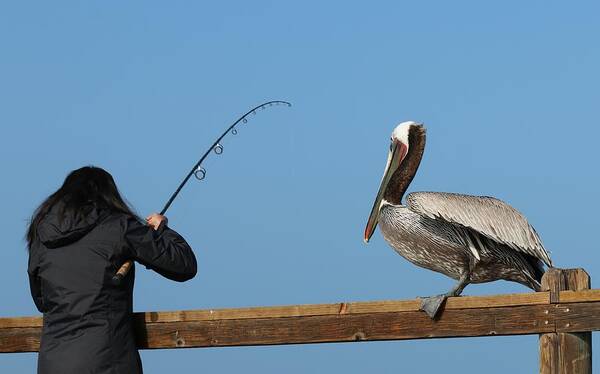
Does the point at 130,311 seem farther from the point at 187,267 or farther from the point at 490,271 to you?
the point at 490,271

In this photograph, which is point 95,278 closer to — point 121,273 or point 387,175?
point 121,273

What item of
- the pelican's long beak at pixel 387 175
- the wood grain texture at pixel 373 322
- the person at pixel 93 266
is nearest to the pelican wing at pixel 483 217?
the pelican's long beak at pixel 387 175

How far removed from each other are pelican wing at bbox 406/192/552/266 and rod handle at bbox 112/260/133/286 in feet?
8.37

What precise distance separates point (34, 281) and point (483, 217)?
10.3ft

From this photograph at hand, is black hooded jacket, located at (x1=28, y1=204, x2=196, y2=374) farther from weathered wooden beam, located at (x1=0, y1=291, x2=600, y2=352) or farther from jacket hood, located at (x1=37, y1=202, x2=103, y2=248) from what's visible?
weathered wooden beam, located at (x1=0, y1=291, x2=600, y2=352)

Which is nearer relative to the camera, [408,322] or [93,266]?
[93,266]

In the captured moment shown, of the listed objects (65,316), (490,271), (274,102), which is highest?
(274,102)

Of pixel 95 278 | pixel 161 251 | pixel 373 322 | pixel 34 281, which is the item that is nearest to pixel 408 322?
pixel 373 322

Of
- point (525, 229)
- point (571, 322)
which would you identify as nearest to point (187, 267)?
point (571, 322)

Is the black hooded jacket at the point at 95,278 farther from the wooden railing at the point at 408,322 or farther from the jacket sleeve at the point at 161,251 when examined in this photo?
the wooden railing at the point at 408,322

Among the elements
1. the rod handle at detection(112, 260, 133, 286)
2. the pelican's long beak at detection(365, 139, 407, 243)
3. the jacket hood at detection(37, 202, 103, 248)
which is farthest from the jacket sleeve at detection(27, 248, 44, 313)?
the pelican's long beak at detection(365, 139, 407, 243)

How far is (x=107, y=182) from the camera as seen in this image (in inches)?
204

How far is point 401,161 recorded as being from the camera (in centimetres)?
827

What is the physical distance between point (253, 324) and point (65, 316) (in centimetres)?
99
